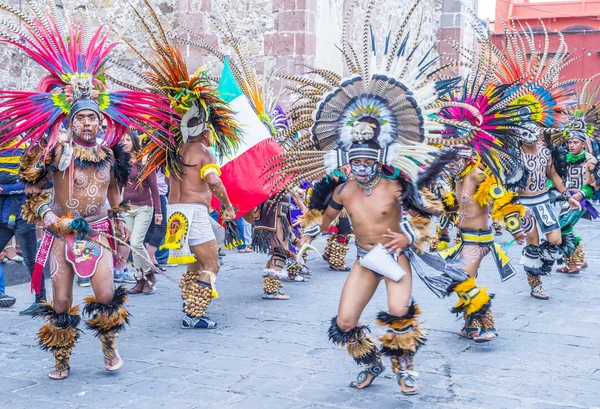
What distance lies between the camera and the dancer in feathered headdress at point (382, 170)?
5.20 metres

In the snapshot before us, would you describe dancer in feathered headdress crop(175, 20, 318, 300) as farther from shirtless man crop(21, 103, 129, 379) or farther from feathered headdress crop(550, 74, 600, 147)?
feathered headdress crop(550, 74, 600, 147)

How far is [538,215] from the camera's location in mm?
8805

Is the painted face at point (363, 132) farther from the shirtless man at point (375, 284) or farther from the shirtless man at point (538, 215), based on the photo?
the shirtless man at point (538, 215)

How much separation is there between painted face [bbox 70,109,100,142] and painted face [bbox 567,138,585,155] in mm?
6927

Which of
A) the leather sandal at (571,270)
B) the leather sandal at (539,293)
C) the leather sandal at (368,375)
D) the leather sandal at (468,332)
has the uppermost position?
the leather sandal at (368,375)

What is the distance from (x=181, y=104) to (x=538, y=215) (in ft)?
13.6

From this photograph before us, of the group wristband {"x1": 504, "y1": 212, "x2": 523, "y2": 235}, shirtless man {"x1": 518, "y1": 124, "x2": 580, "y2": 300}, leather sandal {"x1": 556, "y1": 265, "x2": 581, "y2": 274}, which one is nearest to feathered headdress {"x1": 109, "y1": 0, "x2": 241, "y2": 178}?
wristband {"x1": 504, "y1": 212, "x2": 523, "y2": 235}

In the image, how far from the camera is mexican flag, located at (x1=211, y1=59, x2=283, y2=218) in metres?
8.06

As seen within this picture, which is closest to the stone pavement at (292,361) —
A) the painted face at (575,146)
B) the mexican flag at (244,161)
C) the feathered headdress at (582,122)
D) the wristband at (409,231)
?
the wristband at (409,231)

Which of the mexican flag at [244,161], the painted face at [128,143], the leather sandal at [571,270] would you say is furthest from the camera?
the leather sandal at [571,270]

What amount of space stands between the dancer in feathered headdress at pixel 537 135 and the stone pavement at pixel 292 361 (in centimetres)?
46

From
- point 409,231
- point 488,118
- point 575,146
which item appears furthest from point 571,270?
point 409,231

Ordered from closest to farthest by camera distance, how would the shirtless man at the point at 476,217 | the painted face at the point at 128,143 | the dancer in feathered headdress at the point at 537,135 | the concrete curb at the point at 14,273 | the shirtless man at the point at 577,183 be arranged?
the shirtless man at the point at 476,217 → the dancer in feathered headdress at the point at 537,135 → the painted face at the point at 128,143 → the concrete curb at the point at 14,273 → the shirtless man at the point at 577,183

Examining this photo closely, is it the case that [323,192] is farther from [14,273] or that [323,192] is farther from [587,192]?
[587,192]
